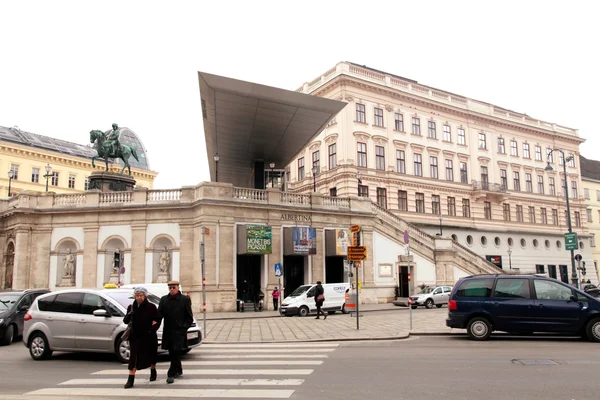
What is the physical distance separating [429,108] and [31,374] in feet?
160

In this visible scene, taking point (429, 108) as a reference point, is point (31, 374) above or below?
below

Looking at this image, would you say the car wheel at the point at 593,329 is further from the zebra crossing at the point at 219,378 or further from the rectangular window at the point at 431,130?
the rectangular window at the point at 431,130

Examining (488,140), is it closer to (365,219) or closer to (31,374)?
(365,219)

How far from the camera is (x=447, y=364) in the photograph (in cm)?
1046

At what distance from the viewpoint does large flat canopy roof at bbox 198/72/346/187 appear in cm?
3189

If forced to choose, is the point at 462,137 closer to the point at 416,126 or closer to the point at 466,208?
the point at 416,126

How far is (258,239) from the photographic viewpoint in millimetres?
30641

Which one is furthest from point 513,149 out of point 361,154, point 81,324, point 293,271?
point 81,324

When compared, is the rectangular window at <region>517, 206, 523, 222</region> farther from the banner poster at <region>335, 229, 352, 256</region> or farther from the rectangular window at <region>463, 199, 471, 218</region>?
the banner poster at <region>335, 229, 352, 256</region>

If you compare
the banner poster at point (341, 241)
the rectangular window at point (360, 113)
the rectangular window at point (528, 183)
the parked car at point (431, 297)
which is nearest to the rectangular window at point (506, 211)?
the rectangular window at point (528, 183)

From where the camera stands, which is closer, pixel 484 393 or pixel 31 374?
pixel 484 393

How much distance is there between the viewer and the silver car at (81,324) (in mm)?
11773

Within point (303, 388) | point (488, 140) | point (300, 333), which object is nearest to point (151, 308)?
point (303, 388)

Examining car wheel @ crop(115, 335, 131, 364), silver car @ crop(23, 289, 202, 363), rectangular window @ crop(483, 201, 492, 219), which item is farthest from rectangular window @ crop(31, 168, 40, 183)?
car wheel @ crop(115, 335, 131, 364)
